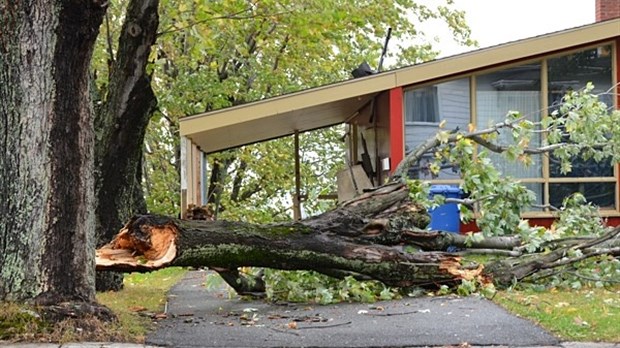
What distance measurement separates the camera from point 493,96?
1275cm

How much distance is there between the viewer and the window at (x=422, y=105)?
12680 millimetres

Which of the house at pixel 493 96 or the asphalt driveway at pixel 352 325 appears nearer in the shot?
the asphalt driveway at pixel 352 325

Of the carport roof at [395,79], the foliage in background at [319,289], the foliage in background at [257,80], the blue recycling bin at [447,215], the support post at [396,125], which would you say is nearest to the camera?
the foliage in background at [319,289]

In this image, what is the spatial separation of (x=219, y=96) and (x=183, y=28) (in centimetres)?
940

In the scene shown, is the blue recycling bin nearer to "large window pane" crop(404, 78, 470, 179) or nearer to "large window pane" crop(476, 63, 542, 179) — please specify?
"large window pane" crop(404, 78, 470, 179)

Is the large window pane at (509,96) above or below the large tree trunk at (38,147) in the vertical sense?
above

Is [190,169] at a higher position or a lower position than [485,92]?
lower

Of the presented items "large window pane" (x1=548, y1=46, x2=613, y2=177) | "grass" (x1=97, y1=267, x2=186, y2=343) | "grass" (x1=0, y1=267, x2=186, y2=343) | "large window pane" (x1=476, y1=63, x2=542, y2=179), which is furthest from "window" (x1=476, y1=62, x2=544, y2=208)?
"grass" (x1=0, y1=267, x2=186, y2=343)

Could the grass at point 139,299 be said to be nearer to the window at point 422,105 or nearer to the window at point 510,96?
the window at point 422,105

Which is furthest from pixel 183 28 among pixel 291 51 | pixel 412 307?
pixel 291 51

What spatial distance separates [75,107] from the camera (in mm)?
5320

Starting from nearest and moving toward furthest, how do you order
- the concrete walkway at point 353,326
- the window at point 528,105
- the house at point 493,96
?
the concrete walkway at point 353,326, the house at point 493,96, the window at point 528,105

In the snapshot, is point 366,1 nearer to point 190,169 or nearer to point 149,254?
point 190,169

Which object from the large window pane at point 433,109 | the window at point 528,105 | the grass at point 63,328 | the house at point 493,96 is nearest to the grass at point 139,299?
the grass at point 63,328
